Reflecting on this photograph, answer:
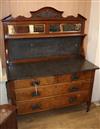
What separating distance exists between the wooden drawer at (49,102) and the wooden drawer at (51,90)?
6 centimetres

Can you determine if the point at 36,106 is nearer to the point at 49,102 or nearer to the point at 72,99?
the point at 49,102

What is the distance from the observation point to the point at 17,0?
1.89 meters

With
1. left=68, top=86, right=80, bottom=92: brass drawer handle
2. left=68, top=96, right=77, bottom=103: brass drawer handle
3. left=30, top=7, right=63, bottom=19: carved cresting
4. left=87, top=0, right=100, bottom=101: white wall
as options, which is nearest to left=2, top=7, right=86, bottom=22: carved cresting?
left=30, top=7, right=63, bottom=19: carved cresting

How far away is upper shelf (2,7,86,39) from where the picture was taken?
1.86 metres

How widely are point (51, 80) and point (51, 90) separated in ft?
0.42

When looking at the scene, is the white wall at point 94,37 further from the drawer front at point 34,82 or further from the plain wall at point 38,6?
the drawer front at point 34,82

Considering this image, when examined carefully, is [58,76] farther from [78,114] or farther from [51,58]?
[78,114]

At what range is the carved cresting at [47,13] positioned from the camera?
1910mm

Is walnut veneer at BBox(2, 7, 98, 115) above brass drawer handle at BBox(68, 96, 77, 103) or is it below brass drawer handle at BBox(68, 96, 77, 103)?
above

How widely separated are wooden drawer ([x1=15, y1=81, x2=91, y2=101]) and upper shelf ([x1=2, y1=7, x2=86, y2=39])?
61 centimetres

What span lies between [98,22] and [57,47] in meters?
0.61

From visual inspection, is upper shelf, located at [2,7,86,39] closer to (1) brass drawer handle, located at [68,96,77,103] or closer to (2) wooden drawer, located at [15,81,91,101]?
(2) wooden drawer, located at [15,81,91,101]

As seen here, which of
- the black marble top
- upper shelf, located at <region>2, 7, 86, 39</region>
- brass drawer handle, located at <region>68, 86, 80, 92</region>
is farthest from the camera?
brass drawer handle, located at <region>68, 86, 80, 92</region>

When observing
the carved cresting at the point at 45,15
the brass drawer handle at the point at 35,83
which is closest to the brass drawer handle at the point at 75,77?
the brass drawer handle at the point at 35,83
